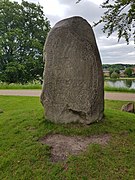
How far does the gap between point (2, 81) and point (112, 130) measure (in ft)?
71.9

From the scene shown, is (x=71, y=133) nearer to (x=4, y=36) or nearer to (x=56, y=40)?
(x=56, y=40)

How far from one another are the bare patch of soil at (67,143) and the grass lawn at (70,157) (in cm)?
10

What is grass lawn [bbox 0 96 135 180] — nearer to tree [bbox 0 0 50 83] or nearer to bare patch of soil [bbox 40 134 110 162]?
bare patch of soil [bbox 40 134 110 162]

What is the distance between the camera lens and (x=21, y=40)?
2497 centimetres

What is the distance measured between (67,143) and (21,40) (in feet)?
74.7

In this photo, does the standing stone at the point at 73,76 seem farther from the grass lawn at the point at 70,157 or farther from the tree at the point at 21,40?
the tree at the point at 21,40

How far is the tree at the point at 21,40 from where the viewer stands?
24.4m

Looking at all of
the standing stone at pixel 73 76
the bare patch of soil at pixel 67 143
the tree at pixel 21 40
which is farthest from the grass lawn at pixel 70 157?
the tree at pixel 21 40

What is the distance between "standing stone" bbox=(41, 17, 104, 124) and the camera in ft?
14.2

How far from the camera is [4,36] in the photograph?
24.5 meters

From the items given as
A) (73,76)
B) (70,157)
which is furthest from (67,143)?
(73,76)

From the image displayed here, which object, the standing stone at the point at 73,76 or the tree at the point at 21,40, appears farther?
the tree at the point at 21,40

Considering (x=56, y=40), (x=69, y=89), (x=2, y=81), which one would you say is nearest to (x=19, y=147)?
(x=69, y=89)

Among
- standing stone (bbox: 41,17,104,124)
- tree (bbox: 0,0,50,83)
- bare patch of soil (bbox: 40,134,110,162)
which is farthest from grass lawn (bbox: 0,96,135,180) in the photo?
tree (bbox: 0,0,50,83)
